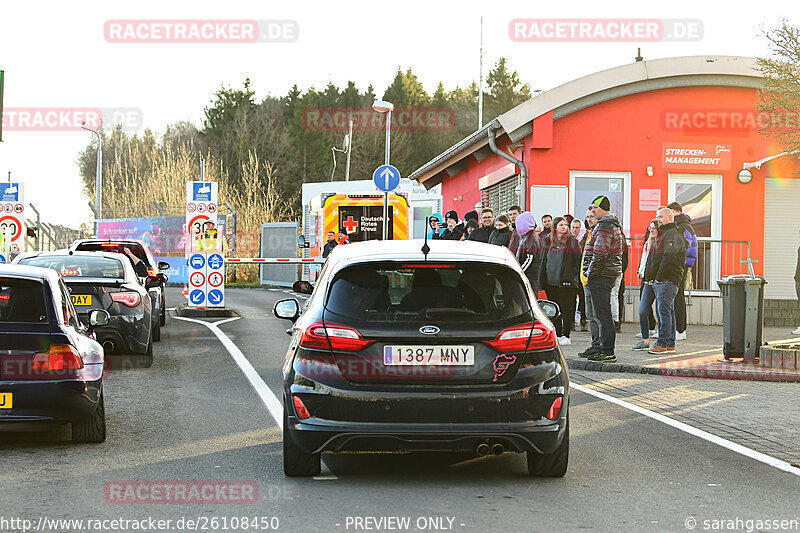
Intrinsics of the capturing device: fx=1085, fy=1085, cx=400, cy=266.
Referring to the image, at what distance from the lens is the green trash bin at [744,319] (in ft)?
45.5

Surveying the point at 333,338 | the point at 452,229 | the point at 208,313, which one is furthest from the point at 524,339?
the point at 208,313

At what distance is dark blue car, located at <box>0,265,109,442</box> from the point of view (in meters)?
7.34

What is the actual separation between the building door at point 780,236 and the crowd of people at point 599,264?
5.09 m

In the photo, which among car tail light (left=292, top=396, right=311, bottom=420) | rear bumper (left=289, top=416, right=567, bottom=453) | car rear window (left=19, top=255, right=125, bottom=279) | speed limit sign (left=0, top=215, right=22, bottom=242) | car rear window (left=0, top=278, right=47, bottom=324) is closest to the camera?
rear bumper (left=289, top=416, right=567, bottom=453)

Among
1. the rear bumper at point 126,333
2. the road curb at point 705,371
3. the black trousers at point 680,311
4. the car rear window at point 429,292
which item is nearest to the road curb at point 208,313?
the rear bumper at point 126,333

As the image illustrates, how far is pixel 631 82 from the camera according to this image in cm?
2241

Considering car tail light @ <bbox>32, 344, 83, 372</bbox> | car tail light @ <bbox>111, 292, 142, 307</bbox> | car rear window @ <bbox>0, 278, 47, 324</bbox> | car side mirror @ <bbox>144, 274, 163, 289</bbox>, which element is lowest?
car tail light @ <bbox>32, 344, 83, 372</bbox>

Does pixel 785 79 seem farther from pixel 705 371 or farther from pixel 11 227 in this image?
pixel 11 227

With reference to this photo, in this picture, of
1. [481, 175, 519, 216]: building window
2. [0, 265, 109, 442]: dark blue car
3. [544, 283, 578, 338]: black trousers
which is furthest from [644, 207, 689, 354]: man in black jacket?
[481, 175, 519, 216]: building window

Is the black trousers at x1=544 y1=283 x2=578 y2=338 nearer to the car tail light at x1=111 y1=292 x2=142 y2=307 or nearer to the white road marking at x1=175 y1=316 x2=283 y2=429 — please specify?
the white road marking at x1=175 y1=316 x2=283 y2=429

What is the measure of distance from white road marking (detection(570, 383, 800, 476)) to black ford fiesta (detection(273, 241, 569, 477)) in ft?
5.82

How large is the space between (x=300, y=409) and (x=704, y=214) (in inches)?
703

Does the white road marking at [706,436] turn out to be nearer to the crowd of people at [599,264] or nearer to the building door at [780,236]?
the crowd of people at [599,264]

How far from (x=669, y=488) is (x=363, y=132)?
7653cm
